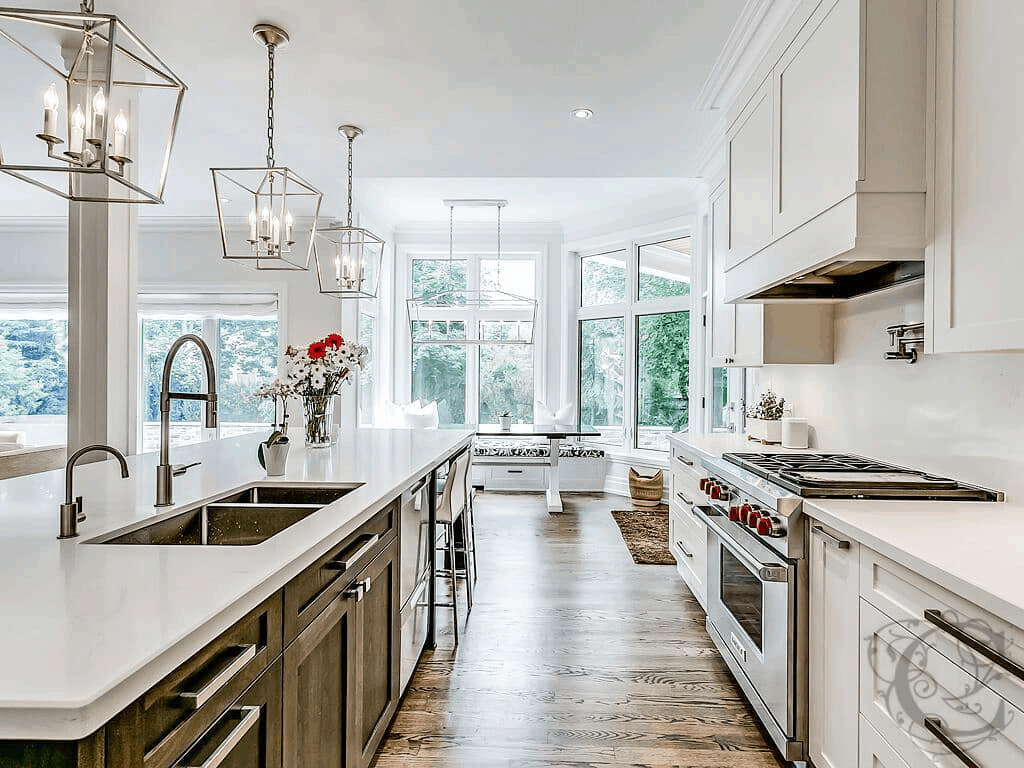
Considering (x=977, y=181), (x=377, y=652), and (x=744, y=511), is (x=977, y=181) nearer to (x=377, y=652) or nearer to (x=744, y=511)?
(x=744, y=511)

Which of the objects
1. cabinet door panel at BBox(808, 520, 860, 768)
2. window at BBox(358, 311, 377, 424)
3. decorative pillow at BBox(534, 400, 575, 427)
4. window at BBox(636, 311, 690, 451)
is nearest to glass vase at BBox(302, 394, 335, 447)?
cabinet door panel at BBox(808, 520, 860, 768)

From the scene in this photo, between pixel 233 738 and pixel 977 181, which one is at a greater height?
pixel 977 181

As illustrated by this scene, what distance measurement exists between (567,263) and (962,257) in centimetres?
585

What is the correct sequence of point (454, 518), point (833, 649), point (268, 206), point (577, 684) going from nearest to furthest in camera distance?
point (833, 649) → point (577, 684) → point (454, 518) → point (268, 206)

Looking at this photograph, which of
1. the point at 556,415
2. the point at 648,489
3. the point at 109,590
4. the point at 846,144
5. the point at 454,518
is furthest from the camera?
the point at 556,415

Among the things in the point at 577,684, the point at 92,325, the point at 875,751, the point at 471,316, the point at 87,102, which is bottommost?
the point at 577,684

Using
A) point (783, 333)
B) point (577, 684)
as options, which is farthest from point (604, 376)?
point (577, 684)

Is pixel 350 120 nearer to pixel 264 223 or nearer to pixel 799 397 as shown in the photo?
pixel 264 223

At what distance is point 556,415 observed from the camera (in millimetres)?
7137

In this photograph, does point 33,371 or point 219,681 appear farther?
point 33,371

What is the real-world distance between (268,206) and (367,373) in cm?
343

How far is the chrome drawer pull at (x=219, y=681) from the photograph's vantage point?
90 cm

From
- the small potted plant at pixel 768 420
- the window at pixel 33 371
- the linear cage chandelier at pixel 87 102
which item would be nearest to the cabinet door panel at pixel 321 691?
the linear cage chandelier at pixel 87 102

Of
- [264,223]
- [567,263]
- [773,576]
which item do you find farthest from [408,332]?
[773,576]
